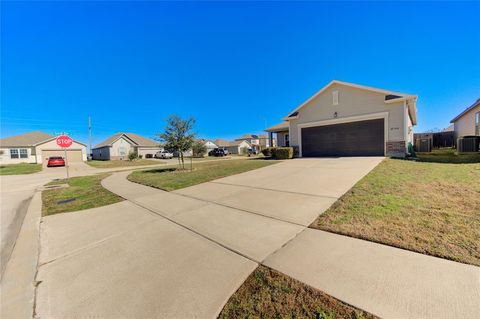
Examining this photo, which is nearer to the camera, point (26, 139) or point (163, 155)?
point (26, 139)

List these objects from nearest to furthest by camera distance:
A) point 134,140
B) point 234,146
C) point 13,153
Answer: point 13,153 → point 134,140 → point 234,146

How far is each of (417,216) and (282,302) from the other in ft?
11.2

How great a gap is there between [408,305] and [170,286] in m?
2.43

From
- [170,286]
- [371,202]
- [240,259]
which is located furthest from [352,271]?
[371,202]

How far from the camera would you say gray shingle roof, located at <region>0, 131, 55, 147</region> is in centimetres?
3120

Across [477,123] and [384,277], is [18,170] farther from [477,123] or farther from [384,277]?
[477,123]

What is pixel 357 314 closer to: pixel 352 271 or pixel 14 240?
pixel 352 271

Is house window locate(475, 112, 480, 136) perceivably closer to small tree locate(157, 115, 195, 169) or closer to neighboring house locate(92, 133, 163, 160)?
small tree locate(157, 115, 195, 169)

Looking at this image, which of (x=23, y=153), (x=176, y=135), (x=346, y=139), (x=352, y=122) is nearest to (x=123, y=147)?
(x=23, y=153)

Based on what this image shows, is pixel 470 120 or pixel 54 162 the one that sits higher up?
pixel 470 120

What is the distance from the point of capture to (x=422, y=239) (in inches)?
114

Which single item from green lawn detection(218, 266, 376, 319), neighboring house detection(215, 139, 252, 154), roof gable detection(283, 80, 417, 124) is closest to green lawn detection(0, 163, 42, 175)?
green lawn detection(218, 266, 376, 319)

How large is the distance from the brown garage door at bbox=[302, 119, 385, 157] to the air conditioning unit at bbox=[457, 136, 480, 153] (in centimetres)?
689

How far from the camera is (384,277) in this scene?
2215 millimetres
